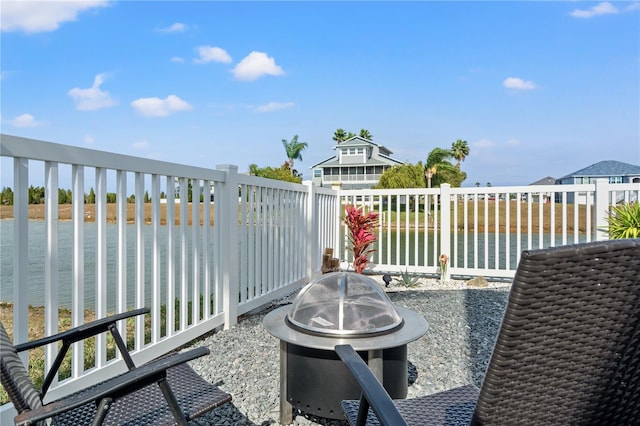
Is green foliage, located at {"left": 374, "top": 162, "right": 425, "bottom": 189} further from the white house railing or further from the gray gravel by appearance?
the gray gravel

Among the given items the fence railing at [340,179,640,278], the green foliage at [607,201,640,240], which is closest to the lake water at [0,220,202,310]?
the fence railing at [340,179,640,278]

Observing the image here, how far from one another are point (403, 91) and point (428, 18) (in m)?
5.28

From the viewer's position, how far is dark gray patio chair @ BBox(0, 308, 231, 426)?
1073 millimetres

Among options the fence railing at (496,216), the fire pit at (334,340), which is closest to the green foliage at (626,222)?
the fence railing at (496,216)

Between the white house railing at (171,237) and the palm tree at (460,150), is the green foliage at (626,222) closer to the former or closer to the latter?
the white house railing at (171,237)

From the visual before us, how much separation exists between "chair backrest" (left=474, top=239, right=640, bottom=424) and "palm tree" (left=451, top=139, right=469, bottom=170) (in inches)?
1767

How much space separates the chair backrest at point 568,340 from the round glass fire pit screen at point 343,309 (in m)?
0.96

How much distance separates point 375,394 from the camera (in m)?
1.04

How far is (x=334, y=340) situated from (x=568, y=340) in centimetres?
107

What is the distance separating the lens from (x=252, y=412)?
7.07ft

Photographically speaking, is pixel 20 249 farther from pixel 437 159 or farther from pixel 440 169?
pixel 437 159

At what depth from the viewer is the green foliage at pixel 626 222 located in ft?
14.5

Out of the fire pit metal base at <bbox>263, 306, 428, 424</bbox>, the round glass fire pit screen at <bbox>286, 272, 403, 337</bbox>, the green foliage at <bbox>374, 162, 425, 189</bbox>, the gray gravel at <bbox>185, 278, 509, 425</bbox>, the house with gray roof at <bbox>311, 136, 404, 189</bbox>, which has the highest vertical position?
the house with gray roof at <bbox>311, 136, 404, 189</bbox>

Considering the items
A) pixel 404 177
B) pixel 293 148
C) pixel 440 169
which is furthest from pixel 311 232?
pixel 293 148
